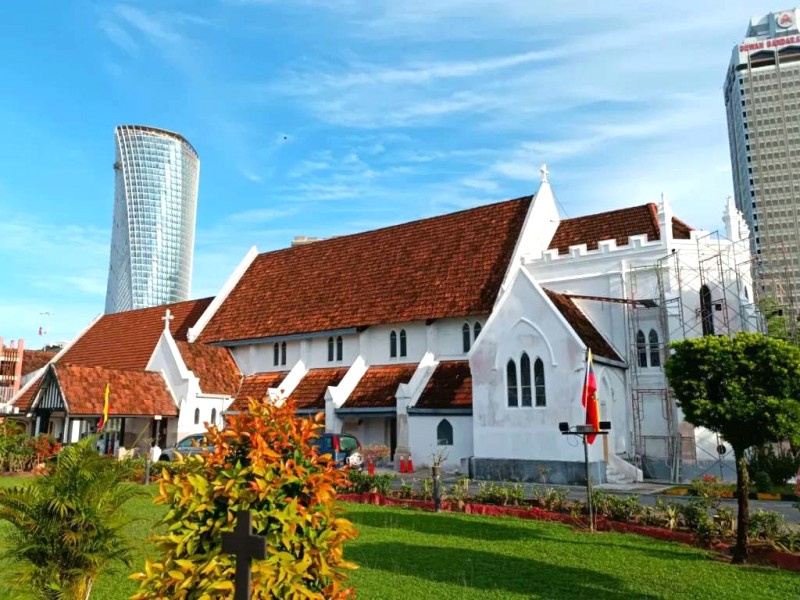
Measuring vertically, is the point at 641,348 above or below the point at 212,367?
below

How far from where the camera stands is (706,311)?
2166cm

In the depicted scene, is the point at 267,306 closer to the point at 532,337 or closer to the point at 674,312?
the point at 532,337

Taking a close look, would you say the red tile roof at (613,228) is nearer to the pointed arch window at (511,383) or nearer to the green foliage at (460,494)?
the pointed arch window at (511,383)

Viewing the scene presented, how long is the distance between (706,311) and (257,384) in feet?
66.8

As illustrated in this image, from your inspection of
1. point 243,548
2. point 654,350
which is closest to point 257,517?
point 243,548

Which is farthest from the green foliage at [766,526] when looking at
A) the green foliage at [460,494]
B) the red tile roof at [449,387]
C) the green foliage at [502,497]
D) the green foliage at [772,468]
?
the red tile roof at [449,387]

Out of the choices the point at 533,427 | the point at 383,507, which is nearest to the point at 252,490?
the point at 383,507

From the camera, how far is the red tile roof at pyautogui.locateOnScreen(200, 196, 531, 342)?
2645cm

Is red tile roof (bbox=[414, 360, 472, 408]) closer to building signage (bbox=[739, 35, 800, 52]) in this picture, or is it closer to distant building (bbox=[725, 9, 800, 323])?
distant building (bbox=[725, 9, 800, 323])

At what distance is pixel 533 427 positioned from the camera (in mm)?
20031

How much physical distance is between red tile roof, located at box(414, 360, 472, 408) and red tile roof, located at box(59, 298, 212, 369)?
17044mm

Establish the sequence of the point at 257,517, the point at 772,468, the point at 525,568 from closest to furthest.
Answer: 1. the point at 257,517
2. the point at 525,568
3. the point at 772,468

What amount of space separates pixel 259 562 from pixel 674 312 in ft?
67.0

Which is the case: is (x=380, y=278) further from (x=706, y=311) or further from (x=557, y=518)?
(x=557, y=518)
